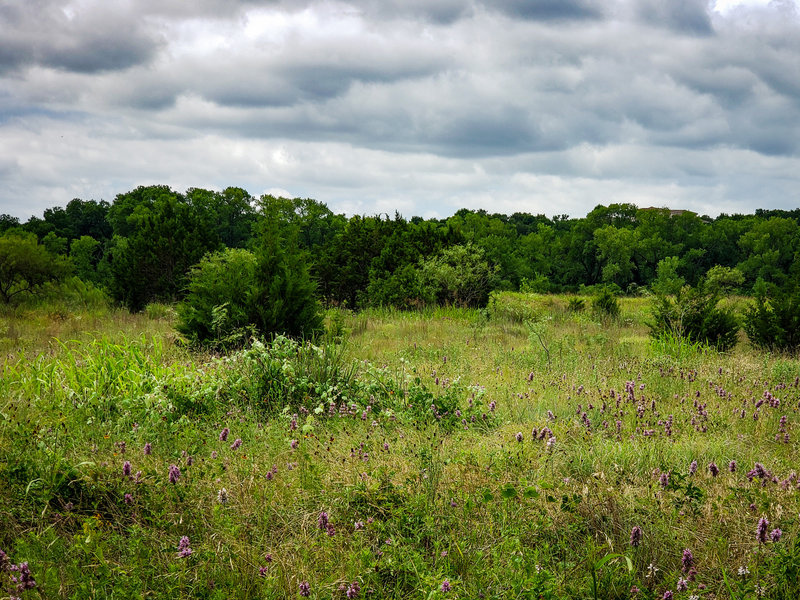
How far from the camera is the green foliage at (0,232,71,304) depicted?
57.1ft

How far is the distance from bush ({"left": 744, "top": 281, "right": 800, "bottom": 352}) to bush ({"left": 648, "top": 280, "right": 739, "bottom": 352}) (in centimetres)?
55

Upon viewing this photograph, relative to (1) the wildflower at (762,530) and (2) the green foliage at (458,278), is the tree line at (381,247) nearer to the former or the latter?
(2) the green foliage at (458,278)

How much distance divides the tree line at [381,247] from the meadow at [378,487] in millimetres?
5269

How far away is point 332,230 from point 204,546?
51280mm

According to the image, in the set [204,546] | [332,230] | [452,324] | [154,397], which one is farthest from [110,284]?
[332,230]

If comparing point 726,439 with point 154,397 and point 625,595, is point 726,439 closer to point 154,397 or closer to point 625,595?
point 625,595

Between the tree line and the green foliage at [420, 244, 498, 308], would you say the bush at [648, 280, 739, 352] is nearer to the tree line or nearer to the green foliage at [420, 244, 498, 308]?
the tree line

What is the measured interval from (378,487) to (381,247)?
62.7 ft

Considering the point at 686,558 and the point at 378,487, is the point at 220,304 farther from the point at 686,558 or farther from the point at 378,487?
the point at 686,558

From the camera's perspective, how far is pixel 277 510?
3.31 meters

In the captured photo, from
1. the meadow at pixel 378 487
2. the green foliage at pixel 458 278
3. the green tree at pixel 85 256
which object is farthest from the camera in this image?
the green tree at pixel 85 256

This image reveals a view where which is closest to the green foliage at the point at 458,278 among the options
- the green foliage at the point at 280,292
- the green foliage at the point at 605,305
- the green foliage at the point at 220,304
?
the green foliage at the point at 605,305

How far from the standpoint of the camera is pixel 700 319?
11.9 m

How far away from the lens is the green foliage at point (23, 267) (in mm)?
17406
